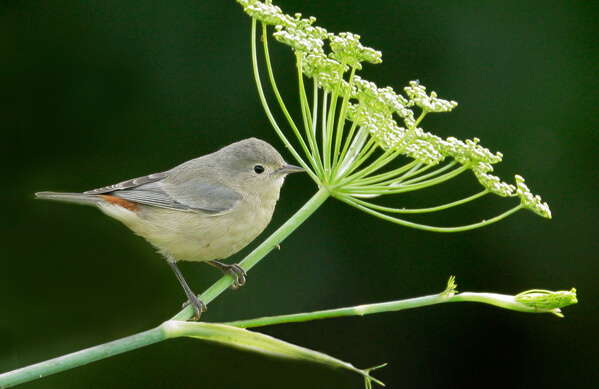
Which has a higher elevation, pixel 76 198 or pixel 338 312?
pixel 76 198

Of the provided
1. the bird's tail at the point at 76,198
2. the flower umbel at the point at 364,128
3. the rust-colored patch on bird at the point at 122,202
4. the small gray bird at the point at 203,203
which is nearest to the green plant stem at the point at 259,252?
the flower umbel at the point at 364,128

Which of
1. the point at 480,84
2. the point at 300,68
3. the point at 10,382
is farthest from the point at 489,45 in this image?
the point at 10,382

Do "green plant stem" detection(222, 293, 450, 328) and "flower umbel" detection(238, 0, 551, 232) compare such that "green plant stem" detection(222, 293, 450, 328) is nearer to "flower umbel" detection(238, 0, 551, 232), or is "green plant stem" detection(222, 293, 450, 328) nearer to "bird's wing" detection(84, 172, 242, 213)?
"flower umbel" detection(238, 0, 551, 232)

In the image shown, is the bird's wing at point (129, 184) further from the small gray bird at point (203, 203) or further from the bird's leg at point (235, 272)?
the bird's leg at point (235, 272)

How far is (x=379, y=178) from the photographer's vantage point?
2.53 m

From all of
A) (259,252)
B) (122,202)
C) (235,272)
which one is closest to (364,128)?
(259,252)

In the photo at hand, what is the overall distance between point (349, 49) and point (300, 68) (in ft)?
0.57

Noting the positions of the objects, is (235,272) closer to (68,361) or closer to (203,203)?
(203,203)

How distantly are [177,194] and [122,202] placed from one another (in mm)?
252

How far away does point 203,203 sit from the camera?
3.41 m

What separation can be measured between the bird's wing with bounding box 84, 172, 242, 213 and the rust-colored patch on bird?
0.07 feet

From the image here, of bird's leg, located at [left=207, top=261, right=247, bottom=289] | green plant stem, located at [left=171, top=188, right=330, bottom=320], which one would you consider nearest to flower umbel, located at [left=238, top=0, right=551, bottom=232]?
green plant stem, located at [left=171, top=188, right=330, bottom=320]

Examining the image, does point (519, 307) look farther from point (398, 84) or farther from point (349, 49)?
point (398, 84)

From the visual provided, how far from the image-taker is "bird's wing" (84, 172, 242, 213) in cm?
337
